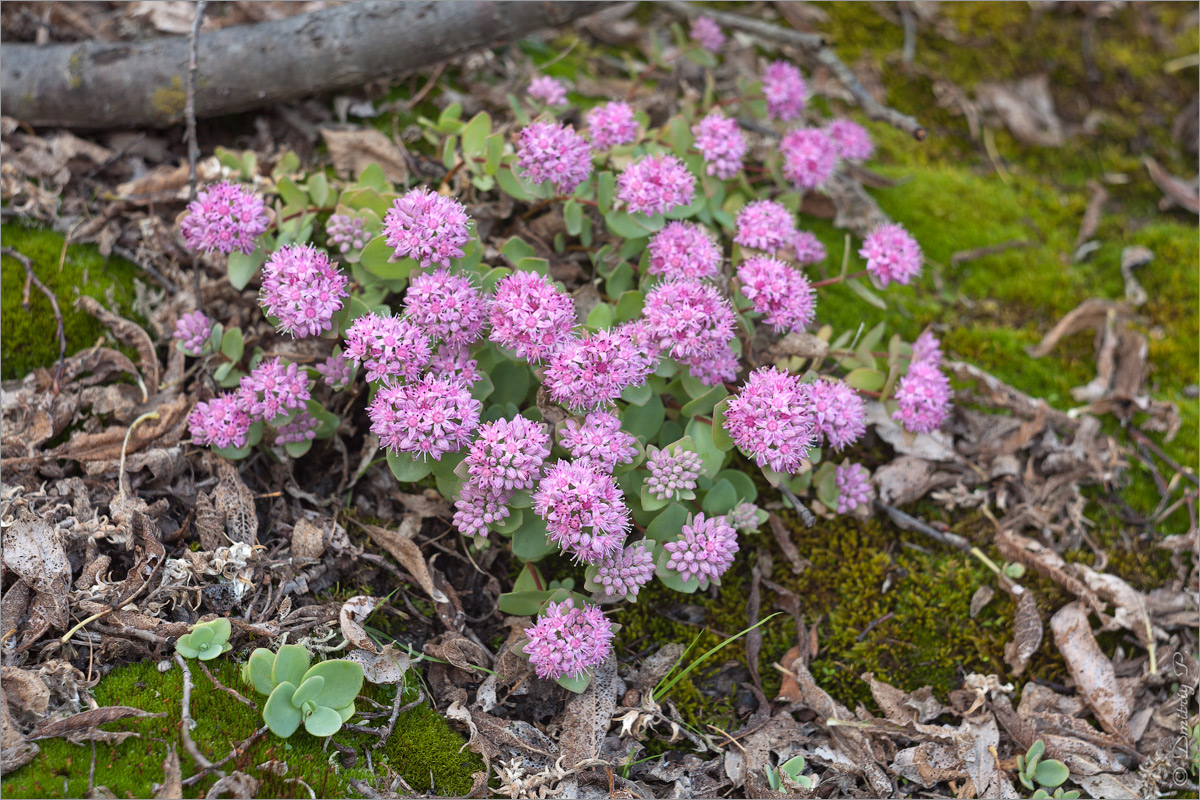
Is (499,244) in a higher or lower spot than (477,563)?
higher

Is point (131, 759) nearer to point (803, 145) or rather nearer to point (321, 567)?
point (321, 567)

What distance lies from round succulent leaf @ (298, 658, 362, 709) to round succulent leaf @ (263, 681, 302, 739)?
0.23 ft

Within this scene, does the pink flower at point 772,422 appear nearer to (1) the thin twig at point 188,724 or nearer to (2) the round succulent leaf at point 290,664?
(2) the round succulent leaf at point 290,664

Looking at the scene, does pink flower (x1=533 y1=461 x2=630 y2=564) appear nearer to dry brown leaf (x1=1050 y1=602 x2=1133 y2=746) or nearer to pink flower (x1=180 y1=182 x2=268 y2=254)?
pink flower (x1=180 y1=182 x2=268 y2=254)

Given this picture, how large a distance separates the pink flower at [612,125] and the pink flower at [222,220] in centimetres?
137

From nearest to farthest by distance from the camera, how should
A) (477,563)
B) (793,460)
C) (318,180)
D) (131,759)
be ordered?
(131,759) → (793,460) → (477,563) → (318,180)

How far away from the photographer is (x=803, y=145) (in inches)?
151

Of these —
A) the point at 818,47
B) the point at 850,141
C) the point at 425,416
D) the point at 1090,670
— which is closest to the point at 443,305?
the point at 425,416

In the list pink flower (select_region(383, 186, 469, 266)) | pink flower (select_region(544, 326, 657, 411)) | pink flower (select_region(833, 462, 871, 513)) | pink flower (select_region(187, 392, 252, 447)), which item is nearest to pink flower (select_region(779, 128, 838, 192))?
pink flower (select_region(833, 462, 871, 513))

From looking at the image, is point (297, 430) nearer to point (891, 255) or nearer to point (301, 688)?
point (301, 688)

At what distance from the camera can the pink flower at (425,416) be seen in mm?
2613

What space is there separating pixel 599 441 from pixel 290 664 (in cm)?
115

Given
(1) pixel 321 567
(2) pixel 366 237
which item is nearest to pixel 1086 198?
(2) pixel 366 237

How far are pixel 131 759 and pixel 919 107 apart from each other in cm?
526
